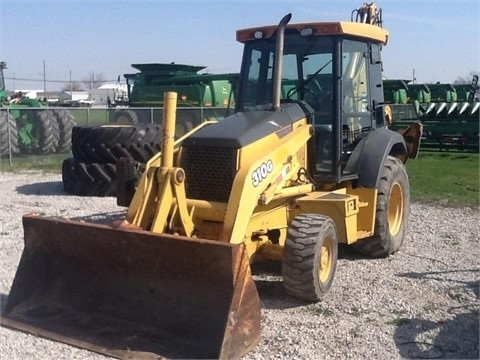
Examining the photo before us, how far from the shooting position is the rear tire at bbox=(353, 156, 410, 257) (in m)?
7.21

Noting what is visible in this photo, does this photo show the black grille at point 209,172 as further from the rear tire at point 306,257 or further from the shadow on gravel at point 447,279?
the shadow on gravel at point 447,279

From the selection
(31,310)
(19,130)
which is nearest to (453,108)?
(19,130)

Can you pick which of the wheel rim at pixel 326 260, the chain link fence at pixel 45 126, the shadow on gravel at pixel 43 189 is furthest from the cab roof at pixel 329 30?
the chain link fence at pixel 45 126

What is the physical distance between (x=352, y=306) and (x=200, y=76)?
18.4 meters

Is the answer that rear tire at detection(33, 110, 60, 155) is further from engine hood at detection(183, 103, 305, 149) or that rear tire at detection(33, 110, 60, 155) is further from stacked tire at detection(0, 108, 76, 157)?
engine hood at detection(183, 103, 305, 149)

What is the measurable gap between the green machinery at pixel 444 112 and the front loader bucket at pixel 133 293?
561 inches

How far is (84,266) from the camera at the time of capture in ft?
17.6

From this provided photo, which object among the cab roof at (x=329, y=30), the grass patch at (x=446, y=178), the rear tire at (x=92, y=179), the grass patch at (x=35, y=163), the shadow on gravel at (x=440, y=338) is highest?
the cab roof at (x=329, y=30)

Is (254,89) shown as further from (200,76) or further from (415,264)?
(200,76)

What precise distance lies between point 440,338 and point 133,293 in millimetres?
2349

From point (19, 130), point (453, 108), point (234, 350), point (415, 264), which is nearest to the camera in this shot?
point (234, 350)

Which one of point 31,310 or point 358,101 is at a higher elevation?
point 358,101

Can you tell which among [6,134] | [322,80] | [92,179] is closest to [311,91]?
[322,80]

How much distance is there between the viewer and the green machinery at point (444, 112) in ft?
65.6
